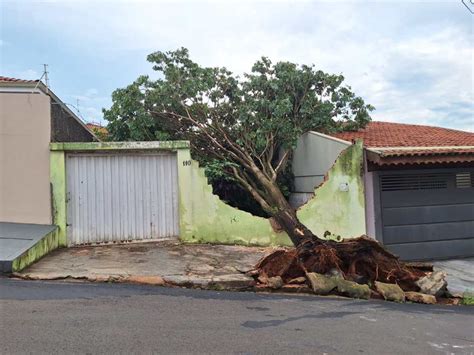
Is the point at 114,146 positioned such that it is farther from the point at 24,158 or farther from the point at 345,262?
the point at 345,262

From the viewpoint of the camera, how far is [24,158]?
937cm

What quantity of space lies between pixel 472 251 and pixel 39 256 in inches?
422

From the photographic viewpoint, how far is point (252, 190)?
41.4 ft

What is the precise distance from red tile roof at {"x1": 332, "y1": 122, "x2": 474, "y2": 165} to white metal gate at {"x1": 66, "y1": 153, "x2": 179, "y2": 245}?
5191mm

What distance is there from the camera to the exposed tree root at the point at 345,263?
25.5 feet

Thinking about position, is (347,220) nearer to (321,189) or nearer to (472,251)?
(321,189)

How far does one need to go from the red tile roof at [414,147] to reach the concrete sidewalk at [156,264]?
3.81 meters

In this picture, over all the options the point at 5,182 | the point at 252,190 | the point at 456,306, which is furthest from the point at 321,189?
the point at 5,182

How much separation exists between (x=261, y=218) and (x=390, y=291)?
3.87 m

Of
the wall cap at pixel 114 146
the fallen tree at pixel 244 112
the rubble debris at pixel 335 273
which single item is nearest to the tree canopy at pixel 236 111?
the fallen tree at pixel 244 112

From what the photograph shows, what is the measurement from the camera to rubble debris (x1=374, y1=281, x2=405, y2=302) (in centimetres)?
727

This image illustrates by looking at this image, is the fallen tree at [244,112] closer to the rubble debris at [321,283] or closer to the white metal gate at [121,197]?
the white metal gate at [121,197]

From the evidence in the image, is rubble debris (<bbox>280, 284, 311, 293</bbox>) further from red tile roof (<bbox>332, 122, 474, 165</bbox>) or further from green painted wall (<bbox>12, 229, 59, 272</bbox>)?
red tile roof (<bbox>332, 122, 474, 165</bbox>)

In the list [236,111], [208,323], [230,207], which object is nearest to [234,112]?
[236,111]
